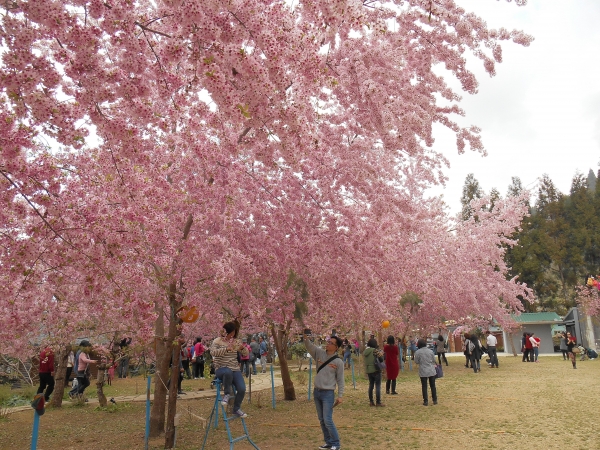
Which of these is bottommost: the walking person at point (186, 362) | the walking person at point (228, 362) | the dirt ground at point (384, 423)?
the dirt ground at point (384, 423)

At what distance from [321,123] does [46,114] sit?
484cm

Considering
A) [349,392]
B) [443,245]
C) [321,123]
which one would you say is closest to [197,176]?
[321,123]

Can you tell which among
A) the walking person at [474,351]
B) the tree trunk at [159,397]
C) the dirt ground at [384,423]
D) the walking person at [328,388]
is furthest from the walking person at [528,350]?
the tree trunk at [159,397]

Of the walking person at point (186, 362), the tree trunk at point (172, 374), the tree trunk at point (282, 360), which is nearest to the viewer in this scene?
the tree trunk at point (172, 374)

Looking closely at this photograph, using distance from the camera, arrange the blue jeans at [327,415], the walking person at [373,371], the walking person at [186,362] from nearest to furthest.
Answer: the blue jeans at [327,415], the walking person at [373,371], the walking person at [186,362]

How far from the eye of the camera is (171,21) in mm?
3965

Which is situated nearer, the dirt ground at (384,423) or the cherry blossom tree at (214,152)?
the cherry blossom tree at (214,152)

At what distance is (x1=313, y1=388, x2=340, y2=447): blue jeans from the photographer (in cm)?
662

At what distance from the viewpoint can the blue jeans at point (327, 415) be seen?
662 centimetres

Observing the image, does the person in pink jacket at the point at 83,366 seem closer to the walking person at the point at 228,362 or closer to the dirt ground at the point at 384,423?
the dirt ground at the point at 384,423

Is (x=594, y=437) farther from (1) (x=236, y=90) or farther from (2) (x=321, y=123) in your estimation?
(1) (x=236, y=90)

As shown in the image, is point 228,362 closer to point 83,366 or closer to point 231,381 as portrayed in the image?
point 231,381

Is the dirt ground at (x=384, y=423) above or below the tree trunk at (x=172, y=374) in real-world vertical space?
below

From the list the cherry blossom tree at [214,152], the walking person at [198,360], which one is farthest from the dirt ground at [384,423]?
the walking person at [198,360]
